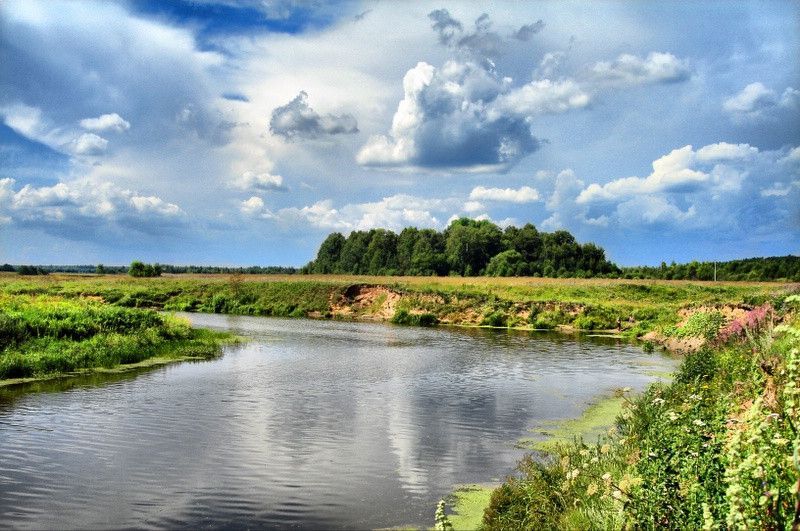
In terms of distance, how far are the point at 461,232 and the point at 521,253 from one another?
12.3 meters

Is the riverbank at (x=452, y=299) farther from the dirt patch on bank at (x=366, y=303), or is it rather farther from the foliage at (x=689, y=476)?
the foliage at (x=689, y=476)

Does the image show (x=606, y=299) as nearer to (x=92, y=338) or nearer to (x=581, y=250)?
(x=92, y=338)

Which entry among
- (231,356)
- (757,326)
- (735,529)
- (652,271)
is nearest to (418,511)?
(735,529)

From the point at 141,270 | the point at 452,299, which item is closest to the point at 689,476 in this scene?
the point at 452,299

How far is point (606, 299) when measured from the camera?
214 feet

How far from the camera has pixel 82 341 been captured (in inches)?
1094

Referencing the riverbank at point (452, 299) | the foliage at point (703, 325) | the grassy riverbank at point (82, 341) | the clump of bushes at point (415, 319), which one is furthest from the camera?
the clump of bushes at point (415, 319)

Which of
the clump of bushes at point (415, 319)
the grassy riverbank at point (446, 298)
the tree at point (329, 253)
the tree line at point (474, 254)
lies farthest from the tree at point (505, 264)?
the clump of bushes at point (415, 319)

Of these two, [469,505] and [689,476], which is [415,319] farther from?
[689,476]

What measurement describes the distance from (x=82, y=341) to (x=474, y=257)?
104m

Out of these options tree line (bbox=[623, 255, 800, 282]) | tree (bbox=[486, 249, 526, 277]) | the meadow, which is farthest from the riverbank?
tree (bbox=[486, 249, 526, 277])

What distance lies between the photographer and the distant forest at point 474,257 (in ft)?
357

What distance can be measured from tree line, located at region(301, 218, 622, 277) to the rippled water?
8854cm

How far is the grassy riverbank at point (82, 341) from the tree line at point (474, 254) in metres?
85.8
